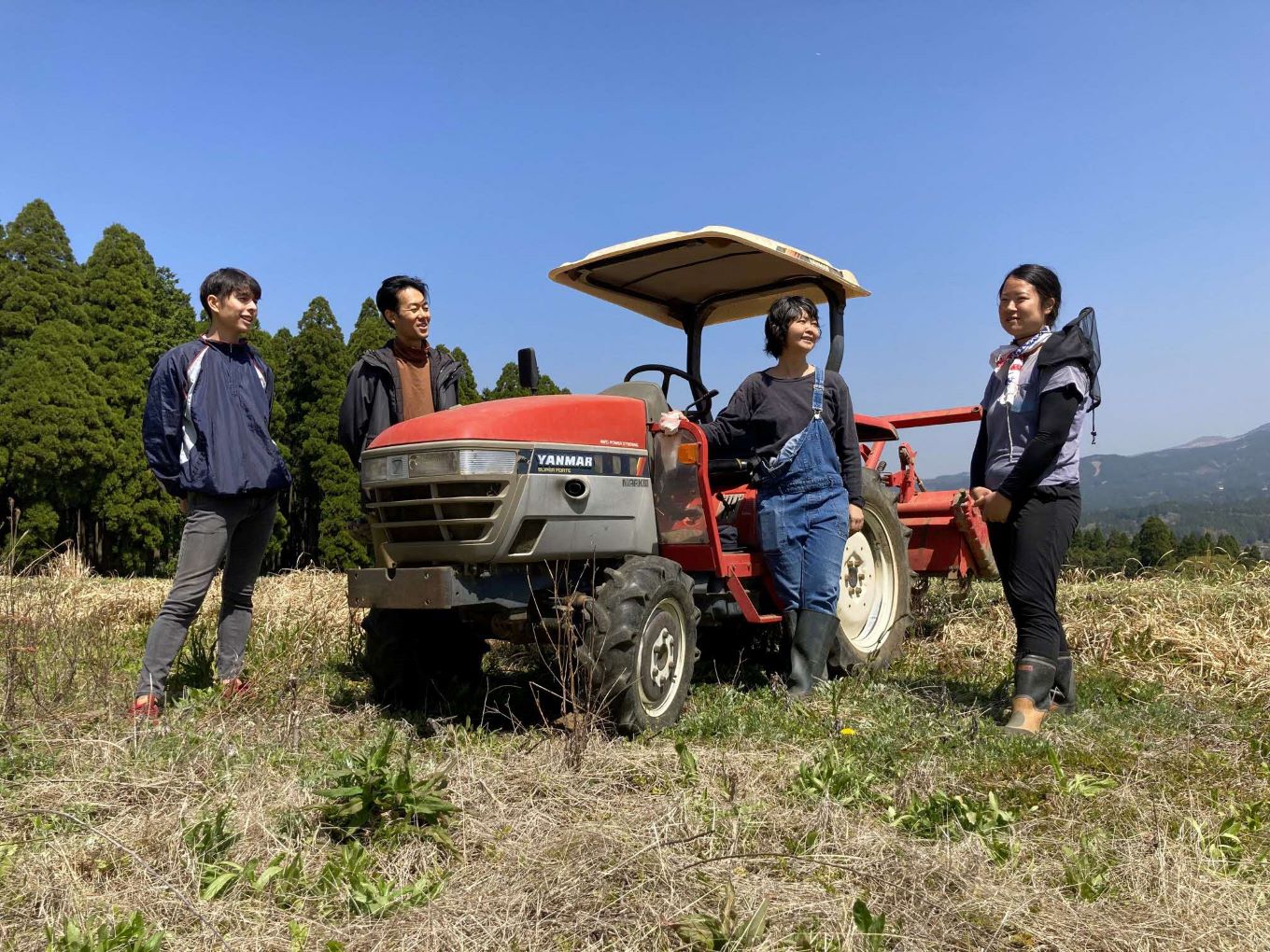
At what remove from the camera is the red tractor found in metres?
3.85

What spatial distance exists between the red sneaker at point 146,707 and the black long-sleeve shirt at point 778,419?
103 inches

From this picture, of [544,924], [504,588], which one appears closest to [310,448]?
[504,588]

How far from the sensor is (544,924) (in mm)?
2240

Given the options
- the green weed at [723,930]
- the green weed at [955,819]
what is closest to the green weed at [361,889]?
the green weed at [723,930]

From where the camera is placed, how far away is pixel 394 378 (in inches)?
183

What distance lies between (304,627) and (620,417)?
2.76 meters

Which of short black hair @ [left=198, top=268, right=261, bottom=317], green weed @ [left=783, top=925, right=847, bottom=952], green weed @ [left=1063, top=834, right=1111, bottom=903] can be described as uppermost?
short black hair @ [left=198, top=268, right=261, bottom=317]

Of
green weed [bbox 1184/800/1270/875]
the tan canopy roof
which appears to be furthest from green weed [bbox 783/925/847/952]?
the tan canopy roof

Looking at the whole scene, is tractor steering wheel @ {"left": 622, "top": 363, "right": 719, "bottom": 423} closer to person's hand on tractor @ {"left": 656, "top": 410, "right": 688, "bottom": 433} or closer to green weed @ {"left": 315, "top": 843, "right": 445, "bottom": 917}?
person's hand on tractor @ {"left": 656, "top": 410, "right": 688, "bottom": 433}

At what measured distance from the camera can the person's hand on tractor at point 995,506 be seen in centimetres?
412

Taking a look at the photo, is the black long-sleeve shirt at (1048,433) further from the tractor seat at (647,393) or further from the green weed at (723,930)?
the green weed at (723,930)

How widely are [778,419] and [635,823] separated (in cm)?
239

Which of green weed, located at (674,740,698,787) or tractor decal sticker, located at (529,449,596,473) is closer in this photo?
green weed, located at (674,740,698,787)

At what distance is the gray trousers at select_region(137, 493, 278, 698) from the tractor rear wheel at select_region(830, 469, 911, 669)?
302 cm
